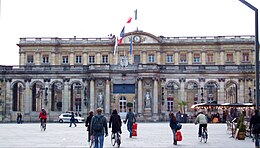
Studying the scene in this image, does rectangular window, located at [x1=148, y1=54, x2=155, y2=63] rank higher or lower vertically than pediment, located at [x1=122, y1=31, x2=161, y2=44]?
lower

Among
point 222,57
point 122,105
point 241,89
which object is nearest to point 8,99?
point 122,105

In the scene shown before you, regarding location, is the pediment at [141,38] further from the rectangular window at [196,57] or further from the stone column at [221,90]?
the stone column at [221,90]

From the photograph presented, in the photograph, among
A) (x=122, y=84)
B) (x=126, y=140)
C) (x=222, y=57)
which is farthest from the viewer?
(x=222, y=57)

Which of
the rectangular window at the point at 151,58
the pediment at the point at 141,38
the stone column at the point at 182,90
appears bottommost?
the stone column at the point at 182,90

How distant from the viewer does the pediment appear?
262 feet

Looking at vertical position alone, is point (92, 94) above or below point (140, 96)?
above

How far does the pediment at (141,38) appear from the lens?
3145 inches

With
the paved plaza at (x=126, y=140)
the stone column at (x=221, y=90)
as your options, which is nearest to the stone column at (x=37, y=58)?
the stone column at (x=221, y=90)

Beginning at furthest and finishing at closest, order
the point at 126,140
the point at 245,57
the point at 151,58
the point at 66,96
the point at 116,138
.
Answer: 1. the point at 151,58
2. the point at 245,57
3. the point at 66,96
4. the point at 126,140
5. the point at 116,138

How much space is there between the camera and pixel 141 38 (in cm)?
8056

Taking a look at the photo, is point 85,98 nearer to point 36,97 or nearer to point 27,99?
point 27,99

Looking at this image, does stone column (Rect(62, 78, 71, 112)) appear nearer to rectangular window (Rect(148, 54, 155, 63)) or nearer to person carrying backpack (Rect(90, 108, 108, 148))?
rectangular window (Rect(148, 54, 155, 63))

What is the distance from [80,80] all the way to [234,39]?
2753 cm

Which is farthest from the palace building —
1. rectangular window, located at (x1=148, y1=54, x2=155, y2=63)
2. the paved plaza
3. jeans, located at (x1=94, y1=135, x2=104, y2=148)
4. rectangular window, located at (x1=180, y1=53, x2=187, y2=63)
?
jeans, located at (x1=94, y1=135, x2=104, y2=148)
